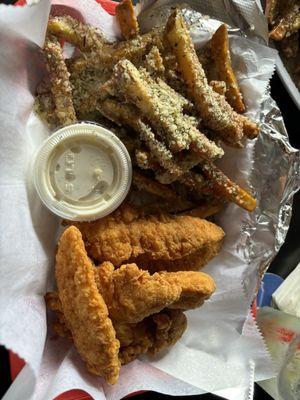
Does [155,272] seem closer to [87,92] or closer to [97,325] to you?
[97,325]

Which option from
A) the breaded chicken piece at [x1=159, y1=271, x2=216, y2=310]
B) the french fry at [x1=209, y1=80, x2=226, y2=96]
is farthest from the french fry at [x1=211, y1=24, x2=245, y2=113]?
the breaded chicken piece at [x1=159, y1=271, x2=216, y2=310]

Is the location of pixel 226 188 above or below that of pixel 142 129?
below

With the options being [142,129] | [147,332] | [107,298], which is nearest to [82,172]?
[142,129]

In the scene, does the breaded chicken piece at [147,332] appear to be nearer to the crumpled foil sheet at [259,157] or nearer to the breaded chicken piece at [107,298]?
the breaded chicken piece at [107,298]

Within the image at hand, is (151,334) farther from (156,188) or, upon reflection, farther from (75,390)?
(156,188)

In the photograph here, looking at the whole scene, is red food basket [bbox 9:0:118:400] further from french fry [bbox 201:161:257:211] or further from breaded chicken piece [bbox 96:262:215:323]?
french fry [bbox 201:161:257:211]

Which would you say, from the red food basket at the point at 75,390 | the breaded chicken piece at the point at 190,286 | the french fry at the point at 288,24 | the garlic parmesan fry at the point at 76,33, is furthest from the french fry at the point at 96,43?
the breaded chicken piece at the point at 190,286

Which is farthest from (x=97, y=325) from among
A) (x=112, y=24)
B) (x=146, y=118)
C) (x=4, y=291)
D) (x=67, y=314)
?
(x=112, y=24)
